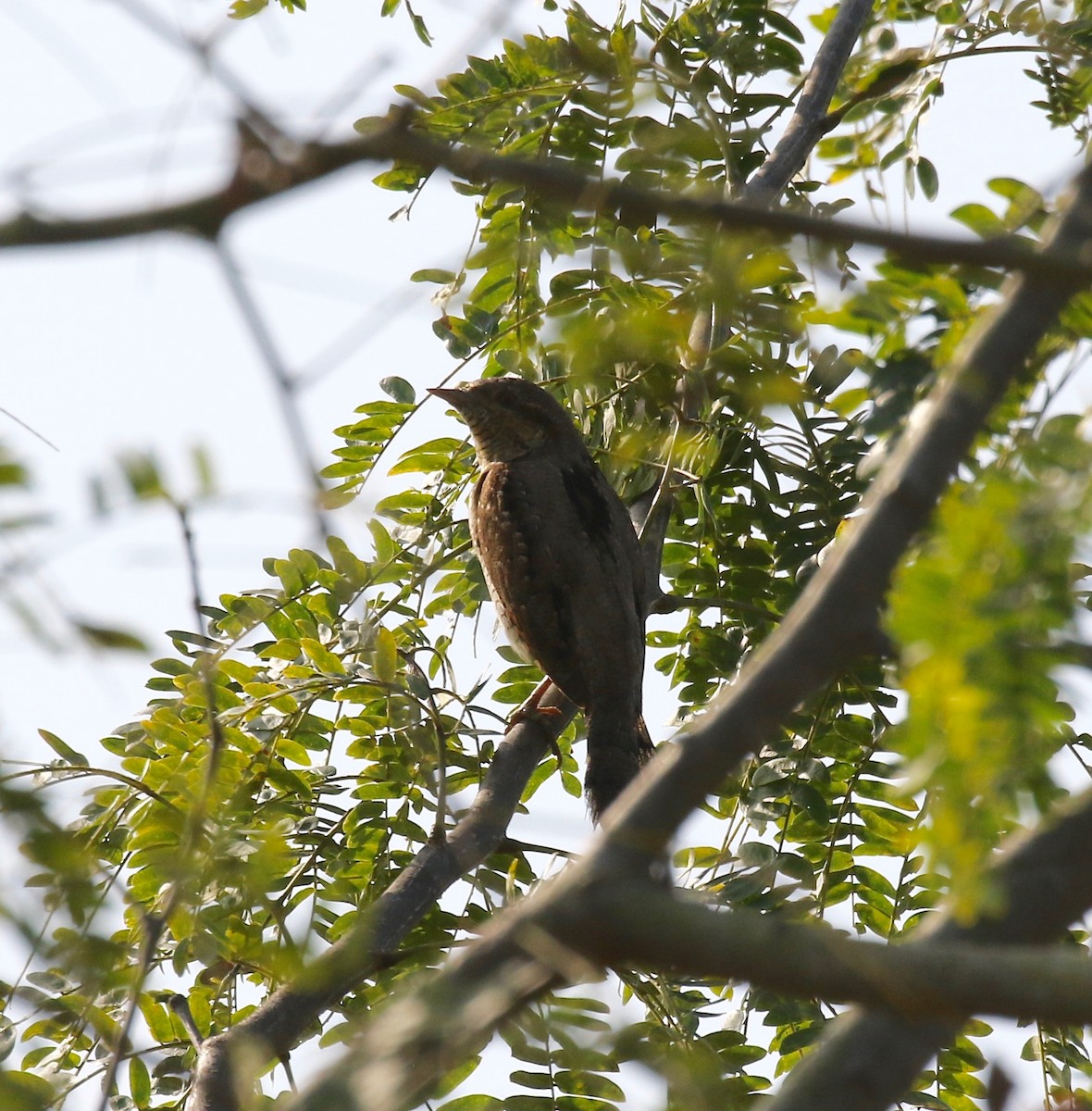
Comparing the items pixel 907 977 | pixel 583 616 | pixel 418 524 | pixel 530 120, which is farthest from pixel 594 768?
pixel 907 977

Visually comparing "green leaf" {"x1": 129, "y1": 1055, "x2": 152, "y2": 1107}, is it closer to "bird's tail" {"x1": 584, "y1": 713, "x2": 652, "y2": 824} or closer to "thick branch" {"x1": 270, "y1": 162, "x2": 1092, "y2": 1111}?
"bird's tail" {"x1": 584, "y1": 713, "x2": 652, "y2": 824}

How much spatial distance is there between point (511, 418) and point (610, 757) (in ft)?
6.04

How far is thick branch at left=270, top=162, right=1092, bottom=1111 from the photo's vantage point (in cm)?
149

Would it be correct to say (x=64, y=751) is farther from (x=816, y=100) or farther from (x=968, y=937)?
(x=816, y=100)

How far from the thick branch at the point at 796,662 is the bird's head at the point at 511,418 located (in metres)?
4.16

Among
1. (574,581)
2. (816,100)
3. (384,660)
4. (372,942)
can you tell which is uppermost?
(816,100)

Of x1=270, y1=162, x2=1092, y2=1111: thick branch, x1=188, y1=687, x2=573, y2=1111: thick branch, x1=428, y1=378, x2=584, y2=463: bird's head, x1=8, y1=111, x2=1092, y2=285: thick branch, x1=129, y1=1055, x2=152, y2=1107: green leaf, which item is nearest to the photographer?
x1=8, y1=111, x2=1092, y2=285: thick branch

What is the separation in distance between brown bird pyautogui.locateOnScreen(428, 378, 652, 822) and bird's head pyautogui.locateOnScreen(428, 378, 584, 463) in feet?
0.07

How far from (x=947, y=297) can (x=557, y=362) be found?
103 inches

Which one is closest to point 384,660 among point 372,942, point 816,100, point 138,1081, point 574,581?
point 372,942

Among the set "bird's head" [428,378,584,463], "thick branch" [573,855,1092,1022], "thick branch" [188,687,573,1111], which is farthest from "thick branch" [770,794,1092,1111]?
"bird's head" [428,378,584,463]

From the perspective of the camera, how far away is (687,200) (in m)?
1.38

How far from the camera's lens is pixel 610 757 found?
15.3 ft

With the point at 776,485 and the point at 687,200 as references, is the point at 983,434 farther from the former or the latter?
the point at 776,485
